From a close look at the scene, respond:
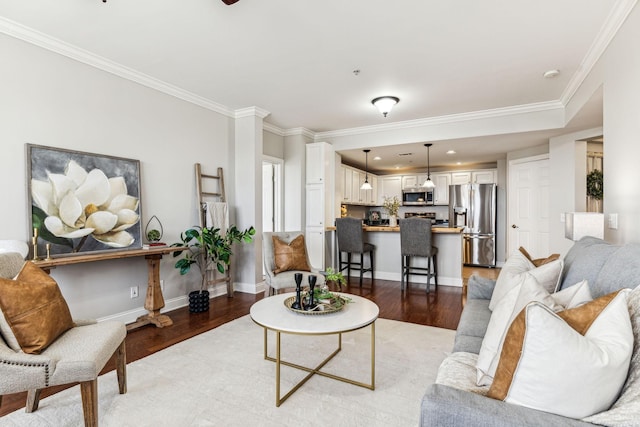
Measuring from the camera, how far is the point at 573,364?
86 cm

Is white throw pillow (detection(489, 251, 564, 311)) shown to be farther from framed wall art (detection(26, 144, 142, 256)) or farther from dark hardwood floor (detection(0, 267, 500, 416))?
framed wall art (detection(26, 144, 142, 256))

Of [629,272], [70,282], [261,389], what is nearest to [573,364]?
[629,272]

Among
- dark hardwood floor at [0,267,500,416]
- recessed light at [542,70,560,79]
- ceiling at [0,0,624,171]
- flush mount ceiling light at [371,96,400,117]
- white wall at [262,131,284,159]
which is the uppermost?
ceiling at [0,0,624,171]

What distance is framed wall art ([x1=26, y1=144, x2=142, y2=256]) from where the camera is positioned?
2.71 m

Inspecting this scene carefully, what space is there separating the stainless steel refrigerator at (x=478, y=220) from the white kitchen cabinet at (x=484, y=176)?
1.82ft

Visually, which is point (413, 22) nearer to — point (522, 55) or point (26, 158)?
point (522, 55)

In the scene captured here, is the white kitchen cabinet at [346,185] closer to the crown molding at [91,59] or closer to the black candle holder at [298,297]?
the crown molding at [91,59]

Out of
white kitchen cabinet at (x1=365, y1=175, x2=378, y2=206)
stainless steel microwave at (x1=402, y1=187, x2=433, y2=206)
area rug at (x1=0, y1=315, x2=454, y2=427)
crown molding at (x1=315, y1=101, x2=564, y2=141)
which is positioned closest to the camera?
area rug at (x1=0, y1=315, x2=454, y2=427)

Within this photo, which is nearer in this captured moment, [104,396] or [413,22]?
[104,396]

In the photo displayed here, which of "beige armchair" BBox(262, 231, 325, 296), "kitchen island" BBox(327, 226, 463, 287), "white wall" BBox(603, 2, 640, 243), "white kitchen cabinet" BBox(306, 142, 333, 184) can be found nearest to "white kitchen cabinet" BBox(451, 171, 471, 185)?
"kitchen island" BBox(327, 226, 463, 287)

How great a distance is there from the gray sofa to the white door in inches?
160

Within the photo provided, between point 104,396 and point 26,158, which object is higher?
point 26,158

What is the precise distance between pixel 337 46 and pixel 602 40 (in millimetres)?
2155

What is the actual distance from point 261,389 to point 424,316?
2142 mm
